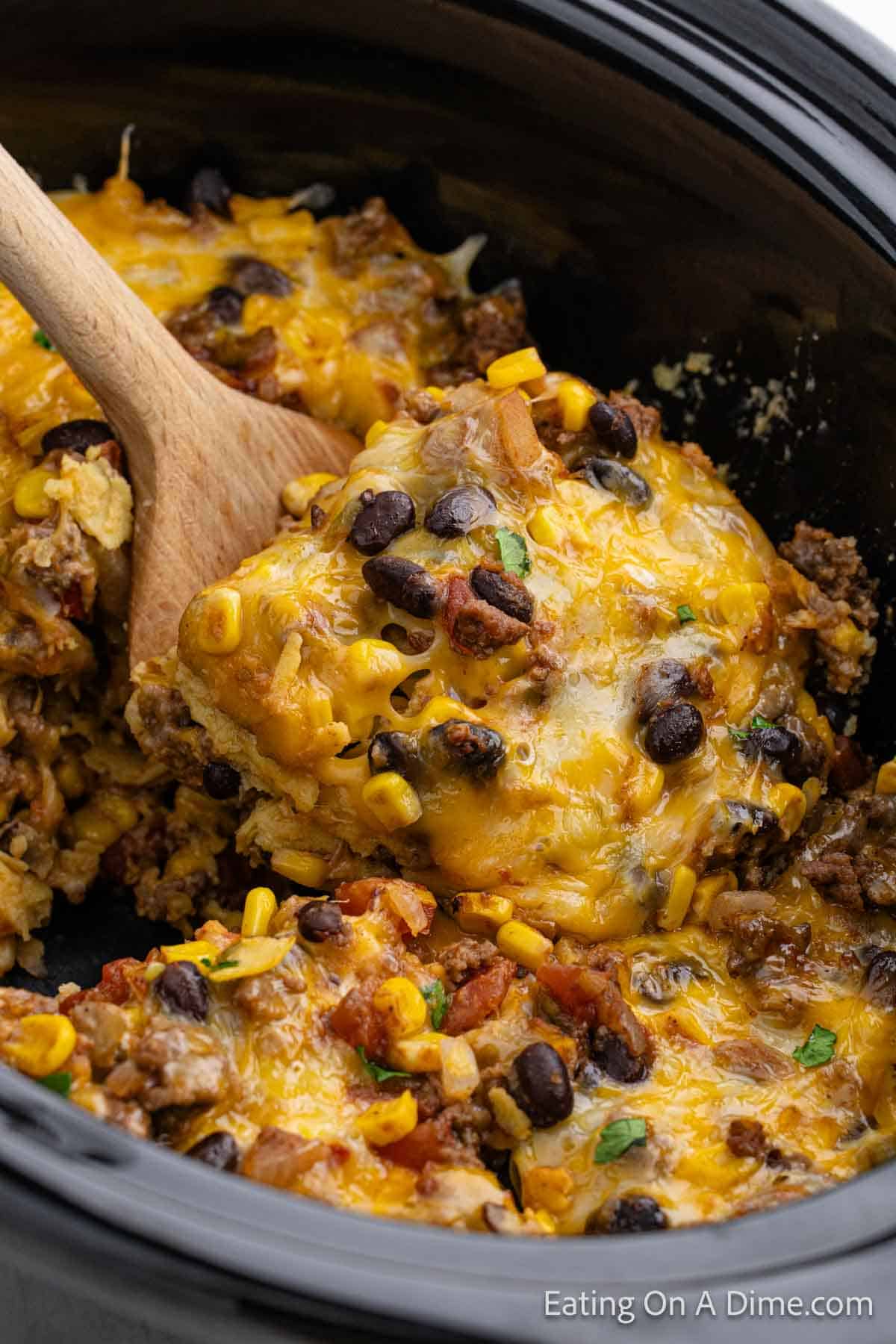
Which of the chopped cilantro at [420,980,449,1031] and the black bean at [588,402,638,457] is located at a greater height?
the black bean at [588,402,638,457]

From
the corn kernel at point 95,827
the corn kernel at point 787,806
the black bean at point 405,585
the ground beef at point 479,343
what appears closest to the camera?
the black bean at point 405,585

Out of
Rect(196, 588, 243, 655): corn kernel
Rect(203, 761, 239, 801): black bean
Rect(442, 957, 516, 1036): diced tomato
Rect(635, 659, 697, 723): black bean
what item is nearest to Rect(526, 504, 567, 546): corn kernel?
Rect(635, 659, 697, 723): black bean

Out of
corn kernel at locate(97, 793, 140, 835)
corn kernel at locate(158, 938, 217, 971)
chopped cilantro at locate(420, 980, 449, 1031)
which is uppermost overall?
chopped cilantro at locate(420, 980, 449, 1031)

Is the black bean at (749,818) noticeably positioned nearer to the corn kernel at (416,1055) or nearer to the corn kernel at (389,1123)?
the corn kernel at (416,1055)

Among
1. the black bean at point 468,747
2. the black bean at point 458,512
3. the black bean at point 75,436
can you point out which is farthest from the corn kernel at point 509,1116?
the black bean at point 75,436

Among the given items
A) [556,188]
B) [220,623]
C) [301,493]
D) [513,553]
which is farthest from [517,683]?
[556,188]

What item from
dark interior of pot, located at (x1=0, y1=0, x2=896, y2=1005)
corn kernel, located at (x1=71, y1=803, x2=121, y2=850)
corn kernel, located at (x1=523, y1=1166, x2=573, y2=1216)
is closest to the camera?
corn kernel, located at (x1=523, y1=1166, x2=573, y2=1216)

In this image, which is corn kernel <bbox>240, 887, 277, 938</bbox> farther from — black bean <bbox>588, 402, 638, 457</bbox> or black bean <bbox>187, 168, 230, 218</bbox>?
black bean <bbox>187, 168, 230, 218</bbox>
